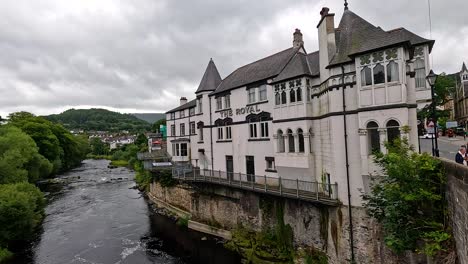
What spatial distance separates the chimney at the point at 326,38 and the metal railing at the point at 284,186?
6208 mm

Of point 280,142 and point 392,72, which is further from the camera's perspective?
point 280,142

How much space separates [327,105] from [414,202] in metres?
6.38

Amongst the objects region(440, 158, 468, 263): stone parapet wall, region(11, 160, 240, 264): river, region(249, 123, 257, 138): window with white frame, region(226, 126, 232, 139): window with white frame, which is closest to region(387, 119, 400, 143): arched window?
region(440, 158, 468, 263): stone parapet wall

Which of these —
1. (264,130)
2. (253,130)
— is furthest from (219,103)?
(264,130)

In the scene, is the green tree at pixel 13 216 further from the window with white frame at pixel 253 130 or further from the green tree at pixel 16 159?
the window with white frame at pixel 253 130

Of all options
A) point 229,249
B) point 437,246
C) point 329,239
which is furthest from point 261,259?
point 437,246

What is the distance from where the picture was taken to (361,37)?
1351cm

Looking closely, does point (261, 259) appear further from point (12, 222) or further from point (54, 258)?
point (12, 222)

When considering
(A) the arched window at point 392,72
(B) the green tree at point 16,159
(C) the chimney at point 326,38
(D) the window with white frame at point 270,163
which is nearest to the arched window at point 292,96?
(C) the chimney at point 326,38

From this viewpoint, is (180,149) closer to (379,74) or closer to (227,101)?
(227,101)

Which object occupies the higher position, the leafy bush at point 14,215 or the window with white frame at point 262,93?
the window with white frame at point 262,93

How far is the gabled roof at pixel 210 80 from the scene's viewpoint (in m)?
28.0

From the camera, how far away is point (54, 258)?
773 inches

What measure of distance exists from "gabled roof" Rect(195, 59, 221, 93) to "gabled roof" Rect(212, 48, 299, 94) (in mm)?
874
